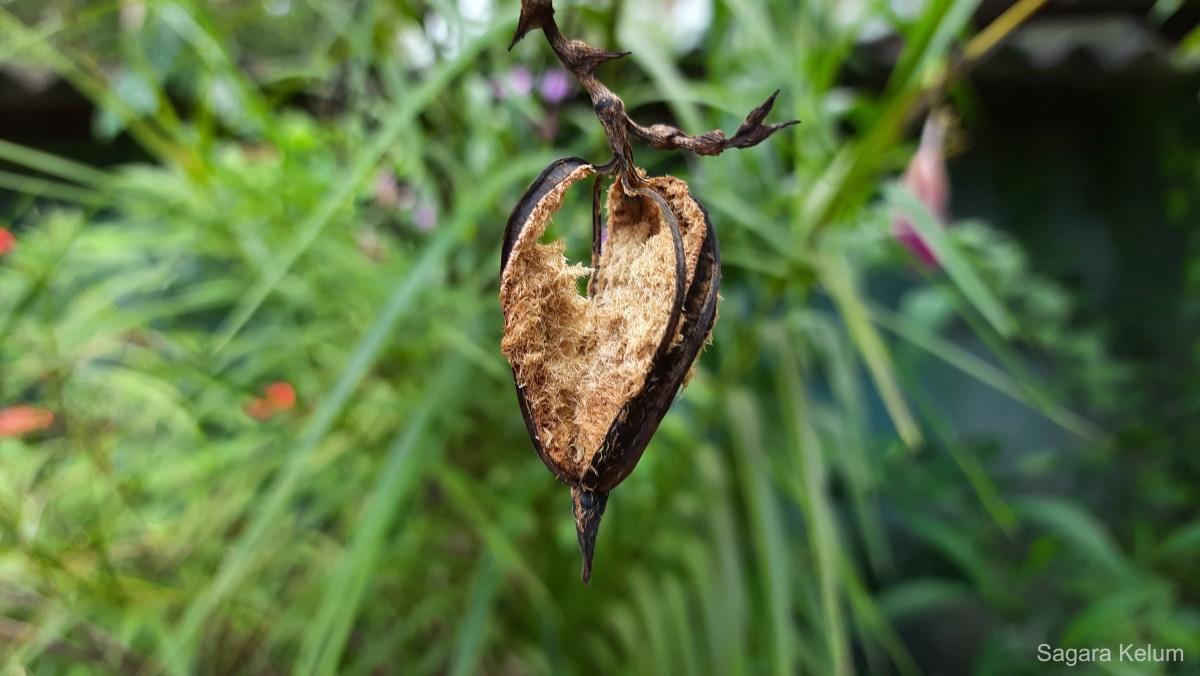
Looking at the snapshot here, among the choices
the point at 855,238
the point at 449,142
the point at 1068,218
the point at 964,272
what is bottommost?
the point at 964,272

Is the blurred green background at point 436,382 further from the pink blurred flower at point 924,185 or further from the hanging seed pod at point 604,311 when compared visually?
the hanging seed pod at point 604,311

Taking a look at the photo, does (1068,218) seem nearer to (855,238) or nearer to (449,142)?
(855,238)

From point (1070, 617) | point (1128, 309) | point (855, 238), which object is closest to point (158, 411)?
point (855, 238)

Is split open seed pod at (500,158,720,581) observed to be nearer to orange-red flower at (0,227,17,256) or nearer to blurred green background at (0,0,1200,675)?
blurred green background at (0,0,1200,675)

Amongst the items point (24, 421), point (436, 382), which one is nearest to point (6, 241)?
point (24, 421)

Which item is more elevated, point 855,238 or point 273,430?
point 855,238

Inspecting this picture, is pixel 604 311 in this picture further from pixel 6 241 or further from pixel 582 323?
pixel 6 241
